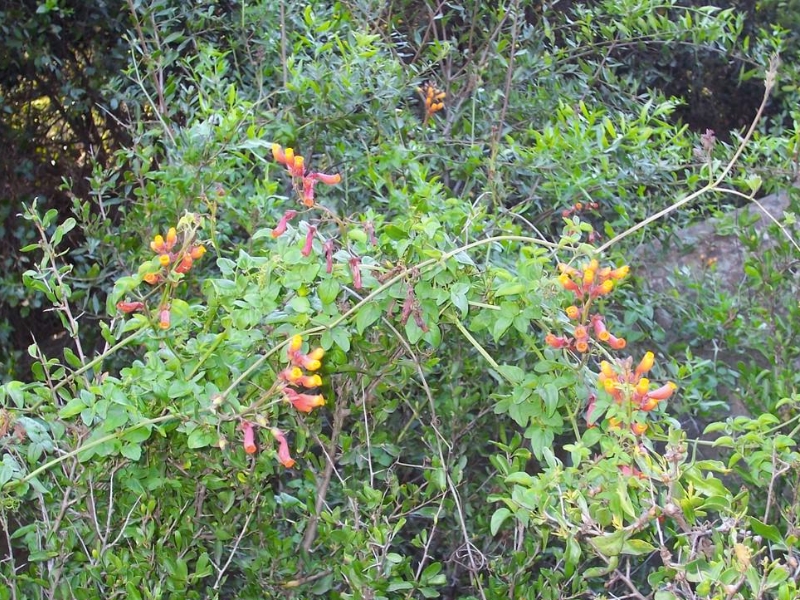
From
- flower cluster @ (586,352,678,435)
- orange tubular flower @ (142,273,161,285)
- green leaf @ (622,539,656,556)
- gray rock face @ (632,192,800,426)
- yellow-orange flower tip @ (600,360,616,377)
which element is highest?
orange tubular flower @ (142,273,161,285)

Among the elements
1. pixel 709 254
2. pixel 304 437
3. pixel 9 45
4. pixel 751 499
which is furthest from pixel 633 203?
pixel 9 45

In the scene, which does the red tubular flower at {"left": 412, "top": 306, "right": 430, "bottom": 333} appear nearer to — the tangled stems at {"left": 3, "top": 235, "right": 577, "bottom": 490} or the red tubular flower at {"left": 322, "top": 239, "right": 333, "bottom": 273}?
the tangled stems at {"left": 3, "top": 235, "right": 577, "bottom": 490}

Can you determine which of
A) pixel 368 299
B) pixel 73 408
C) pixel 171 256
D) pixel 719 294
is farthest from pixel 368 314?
pixel 719 294

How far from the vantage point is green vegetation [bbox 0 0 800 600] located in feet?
5.40

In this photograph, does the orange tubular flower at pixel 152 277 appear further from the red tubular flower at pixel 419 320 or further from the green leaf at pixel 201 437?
the red tubular flower at pixel 419 320

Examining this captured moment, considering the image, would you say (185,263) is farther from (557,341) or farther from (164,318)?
(557,341)

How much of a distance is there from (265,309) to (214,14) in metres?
2.30

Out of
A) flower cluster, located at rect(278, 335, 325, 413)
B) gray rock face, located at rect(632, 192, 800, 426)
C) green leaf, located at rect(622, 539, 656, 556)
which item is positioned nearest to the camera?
green leaf, located at rect(622, 539, 656, 556)

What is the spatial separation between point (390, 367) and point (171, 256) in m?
0.51

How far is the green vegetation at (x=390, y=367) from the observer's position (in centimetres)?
165

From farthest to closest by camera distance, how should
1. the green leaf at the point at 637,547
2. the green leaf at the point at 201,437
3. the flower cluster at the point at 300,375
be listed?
1. the green leaf at the point at 201,437
2. the flower cluster at the point at 300,375
3. the green leaf at the point at 637,547

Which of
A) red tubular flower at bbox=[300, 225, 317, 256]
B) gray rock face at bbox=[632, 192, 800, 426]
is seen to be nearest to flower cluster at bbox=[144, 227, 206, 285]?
red tubular flower at bbox=[300, 225, 317, 256]

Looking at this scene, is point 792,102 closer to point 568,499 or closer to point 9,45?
point 568,499

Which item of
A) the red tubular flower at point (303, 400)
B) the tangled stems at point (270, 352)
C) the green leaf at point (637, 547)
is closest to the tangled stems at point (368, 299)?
the tangled stems at point (270, 352)
